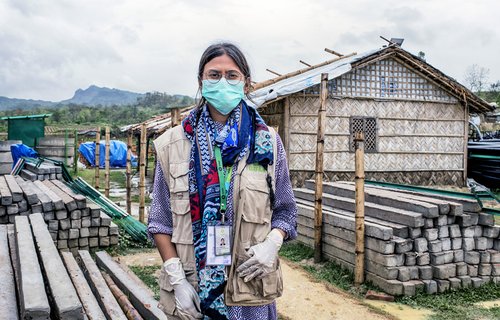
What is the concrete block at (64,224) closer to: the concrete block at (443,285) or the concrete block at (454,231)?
the concrete block at (443,285)

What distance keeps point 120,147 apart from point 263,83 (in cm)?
1272

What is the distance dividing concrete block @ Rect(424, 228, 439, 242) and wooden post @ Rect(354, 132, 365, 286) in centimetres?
77

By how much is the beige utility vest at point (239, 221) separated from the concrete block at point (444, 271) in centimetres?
432

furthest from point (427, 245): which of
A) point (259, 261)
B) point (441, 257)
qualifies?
point (259, 261)

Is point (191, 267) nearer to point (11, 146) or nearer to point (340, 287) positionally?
point (340, 287)

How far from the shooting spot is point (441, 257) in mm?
5922

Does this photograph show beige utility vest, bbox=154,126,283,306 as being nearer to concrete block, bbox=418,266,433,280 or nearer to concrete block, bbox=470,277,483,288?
concrete block, bbox=418,266,433,280

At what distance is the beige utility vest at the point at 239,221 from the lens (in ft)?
7.09

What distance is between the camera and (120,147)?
968 inches

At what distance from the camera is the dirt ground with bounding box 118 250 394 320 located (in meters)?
5.24

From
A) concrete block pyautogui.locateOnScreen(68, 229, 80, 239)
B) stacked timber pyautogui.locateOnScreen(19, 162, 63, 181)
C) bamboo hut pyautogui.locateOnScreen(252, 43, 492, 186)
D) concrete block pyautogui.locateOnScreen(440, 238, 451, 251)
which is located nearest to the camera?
concrete block pyautogui.locateOnScreen(440, 238, 451, 251)

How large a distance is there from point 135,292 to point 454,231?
4006 mm

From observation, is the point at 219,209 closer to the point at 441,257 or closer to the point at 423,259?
the point at 423,259

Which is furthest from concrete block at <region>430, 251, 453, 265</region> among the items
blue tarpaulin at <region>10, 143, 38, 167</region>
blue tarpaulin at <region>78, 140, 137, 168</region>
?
blue tarpaulin at <region>78, 140, 137, 168</region>
